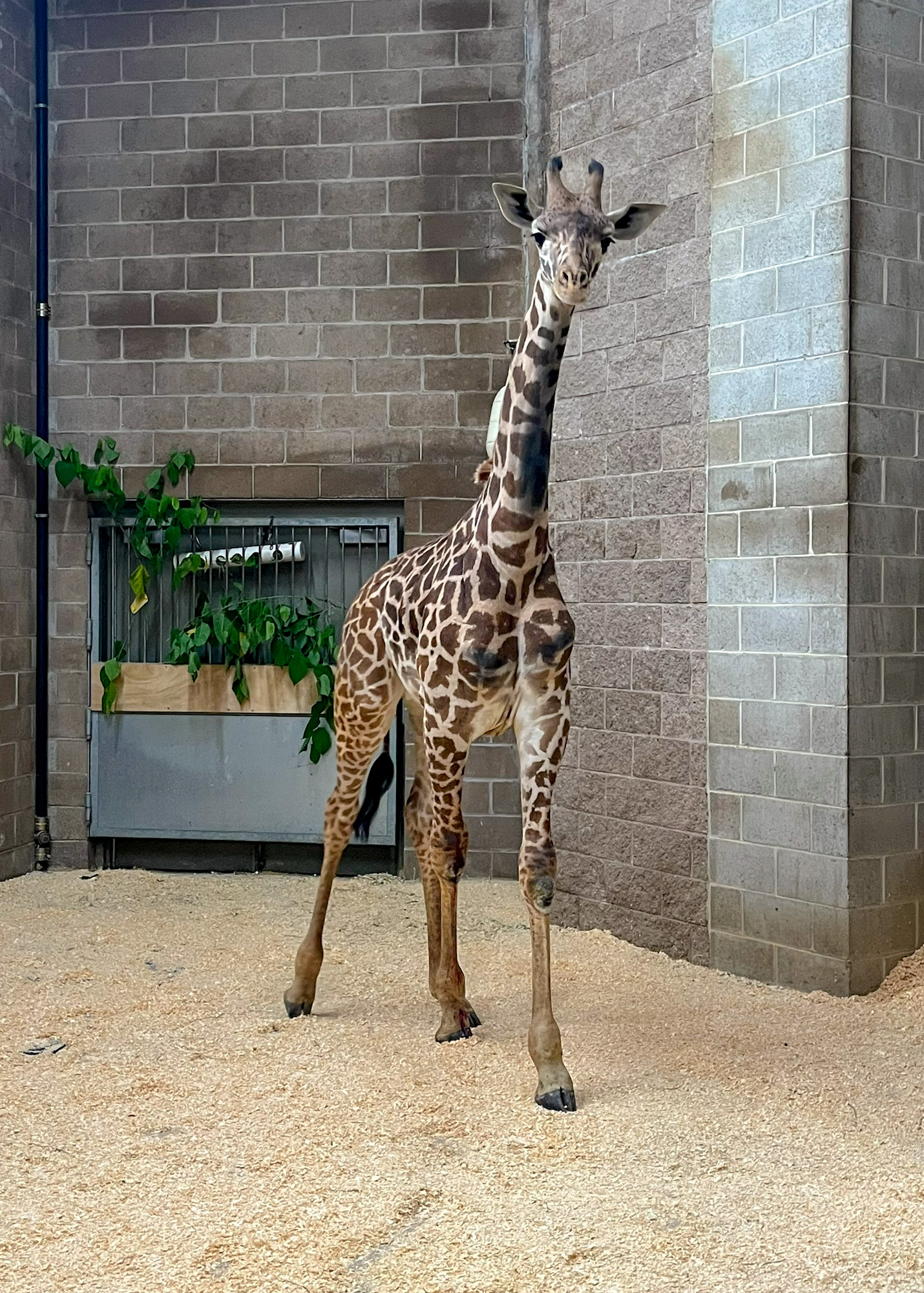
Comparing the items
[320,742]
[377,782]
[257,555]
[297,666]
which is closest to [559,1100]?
[377,782]

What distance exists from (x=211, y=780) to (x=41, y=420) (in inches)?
85.9

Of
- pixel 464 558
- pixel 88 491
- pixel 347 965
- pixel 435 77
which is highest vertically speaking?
pixel 435 77

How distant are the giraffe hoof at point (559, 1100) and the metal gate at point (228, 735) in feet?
10.4

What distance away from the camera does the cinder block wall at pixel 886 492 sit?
4684 millimetres

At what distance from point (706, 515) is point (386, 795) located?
2472 mm

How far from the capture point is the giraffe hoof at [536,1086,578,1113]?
362 cm

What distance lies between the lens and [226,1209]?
2.96 m

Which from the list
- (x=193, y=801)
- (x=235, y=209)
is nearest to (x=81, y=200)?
(x=235, y=209)

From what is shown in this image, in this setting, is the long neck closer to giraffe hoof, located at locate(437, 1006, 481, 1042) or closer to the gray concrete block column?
the gray concrete block column

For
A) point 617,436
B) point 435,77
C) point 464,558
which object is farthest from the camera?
point 435,77

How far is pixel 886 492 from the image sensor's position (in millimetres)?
4750

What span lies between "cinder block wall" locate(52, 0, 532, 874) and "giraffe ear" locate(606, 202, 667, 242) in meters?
2.80

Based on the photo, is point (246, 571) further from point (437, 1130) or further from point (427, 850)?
point (437, 1130)

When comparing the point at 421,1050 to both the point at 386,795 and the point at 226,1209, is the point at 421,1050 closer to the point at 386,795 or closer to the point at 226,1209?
the point at 226,1209
